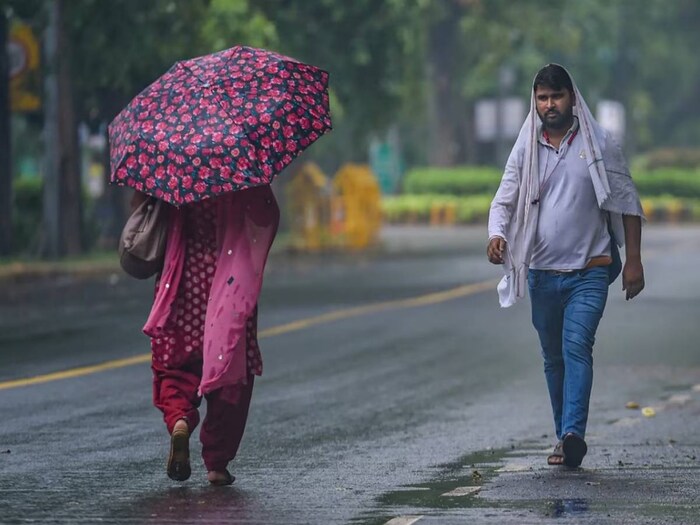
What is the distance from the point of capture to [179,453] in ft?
27.7

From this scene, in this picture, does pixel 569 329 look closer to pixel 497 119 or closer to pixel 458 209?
pixel 458 209

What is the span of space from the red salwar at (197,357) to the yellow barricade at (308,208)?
90.9ft

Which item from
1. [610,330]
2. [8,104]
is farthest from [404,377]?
[8,104]

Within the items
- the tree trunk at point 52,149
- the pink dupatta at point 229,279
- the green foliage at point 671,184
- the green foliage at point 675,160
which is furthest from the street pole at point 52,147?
the green foliage at point 675,160

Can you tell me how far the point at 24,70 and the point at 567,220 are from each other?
2173 cm

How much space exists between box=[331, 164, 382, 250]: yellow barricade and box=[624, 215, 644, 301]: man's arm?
89.4ft

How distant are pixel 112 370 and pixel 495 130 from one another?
42.6 meters

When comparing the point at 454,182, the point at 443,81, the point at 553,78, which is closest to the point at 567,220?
the point at 553,78

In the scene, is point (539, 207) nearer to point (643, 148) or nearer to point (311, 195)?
point (311, 195)

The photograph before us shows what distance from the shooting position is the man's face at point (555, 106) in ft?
30.2

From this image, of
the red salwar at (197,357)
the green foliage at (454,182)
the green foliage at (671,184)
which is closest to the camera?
the red salwar at (197,357)

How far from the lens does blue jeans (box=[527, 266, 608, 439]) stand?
9.16 meters

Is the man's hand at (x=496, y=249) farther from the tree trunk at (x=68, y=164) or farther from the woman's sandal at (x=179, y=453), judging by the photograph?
the tree trunk at (x=68, y=164)

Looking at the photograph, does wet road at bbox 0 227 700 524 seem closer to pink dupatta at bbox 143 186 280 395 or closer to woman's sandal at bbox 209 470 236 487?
woman's sandal at bbox 209 470 236 487
